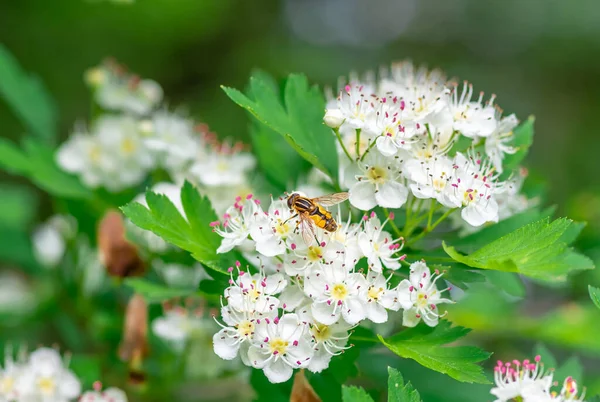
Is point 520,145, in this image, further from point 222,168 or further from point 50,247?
point 50,247

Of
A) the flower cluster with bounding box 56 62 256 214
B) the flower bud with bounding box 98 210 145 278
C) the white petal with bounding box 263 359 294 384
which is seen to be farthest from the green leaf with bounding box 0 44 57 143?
the white petal with bounding box 263 359 294 384

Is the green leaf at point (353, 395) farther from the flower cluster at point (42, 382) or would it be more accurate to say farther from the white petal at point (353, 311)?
the flower cluster at point (42, 382)

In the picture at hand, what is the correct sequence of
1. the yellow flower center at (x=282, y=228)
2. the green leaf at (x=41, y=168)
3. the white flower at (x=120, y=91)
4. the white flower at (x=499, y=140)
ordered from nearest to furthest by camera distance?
the yellow flower center at (x=282, y=228) → the white flower at (x=499, y=140) → the green leaf at (x=41, y=168) → the white flower at (x=120, y=91)

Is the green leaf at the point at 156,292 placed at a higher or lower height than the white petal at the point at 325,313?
higher

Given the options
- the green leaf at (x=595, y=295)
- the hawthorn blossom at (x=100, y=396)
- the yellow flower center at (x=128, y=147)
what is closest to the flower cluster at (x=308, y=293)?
the green leaf at (x=595, y=295)

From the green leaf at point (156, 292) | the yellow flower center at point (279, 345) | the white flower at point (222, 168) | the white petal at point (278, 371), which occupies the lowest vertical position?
the white petal at point (278, 371)
